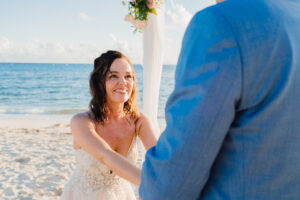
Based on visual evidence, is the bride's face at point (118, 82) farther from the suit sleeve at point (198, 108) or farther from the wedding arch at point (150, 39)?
the suit sleeve at point (198, 108)

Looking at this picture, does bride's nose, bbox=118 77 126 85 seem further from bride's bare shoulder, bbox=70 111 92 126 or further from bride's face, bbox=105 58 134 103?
bride's bare shoulder, bbox=70 111 92 126

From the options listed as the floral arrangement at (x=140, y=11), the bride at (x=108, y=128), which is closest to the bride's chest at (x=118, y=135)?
the bride at (x=108, y=128)

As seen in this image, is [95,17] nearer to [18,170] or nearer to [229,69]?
[18,170]

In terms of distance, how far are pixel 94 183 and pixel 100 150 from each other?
0.56m

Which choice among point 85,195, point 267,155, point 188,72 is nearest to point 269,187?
point 267,155

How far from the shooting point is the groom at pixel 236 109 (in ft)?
2.30

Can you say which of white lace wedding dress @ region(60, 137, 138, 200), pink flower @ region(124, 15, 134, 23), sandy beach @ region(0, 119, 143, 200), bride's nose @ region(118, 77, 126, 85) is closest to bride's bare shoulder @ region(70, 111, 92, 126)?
white lace wedding dress @ region(60, 137, 138, 200)

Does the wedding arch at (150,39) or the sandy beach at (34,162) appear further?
the sandy beach at (34,162)

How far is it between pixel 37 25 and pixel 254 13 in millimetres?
65284

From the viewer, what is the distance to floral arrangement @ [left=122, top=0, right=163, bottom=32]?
3.62 meters

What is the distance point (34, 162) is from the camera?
6.41 metres

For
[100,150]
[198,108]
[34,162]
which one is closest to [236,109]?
[198,108]

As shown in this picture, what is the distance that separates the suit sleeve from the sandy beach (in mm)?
4564

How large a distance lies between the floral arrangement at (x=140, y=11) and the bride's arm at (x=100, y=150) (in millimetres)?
1657
